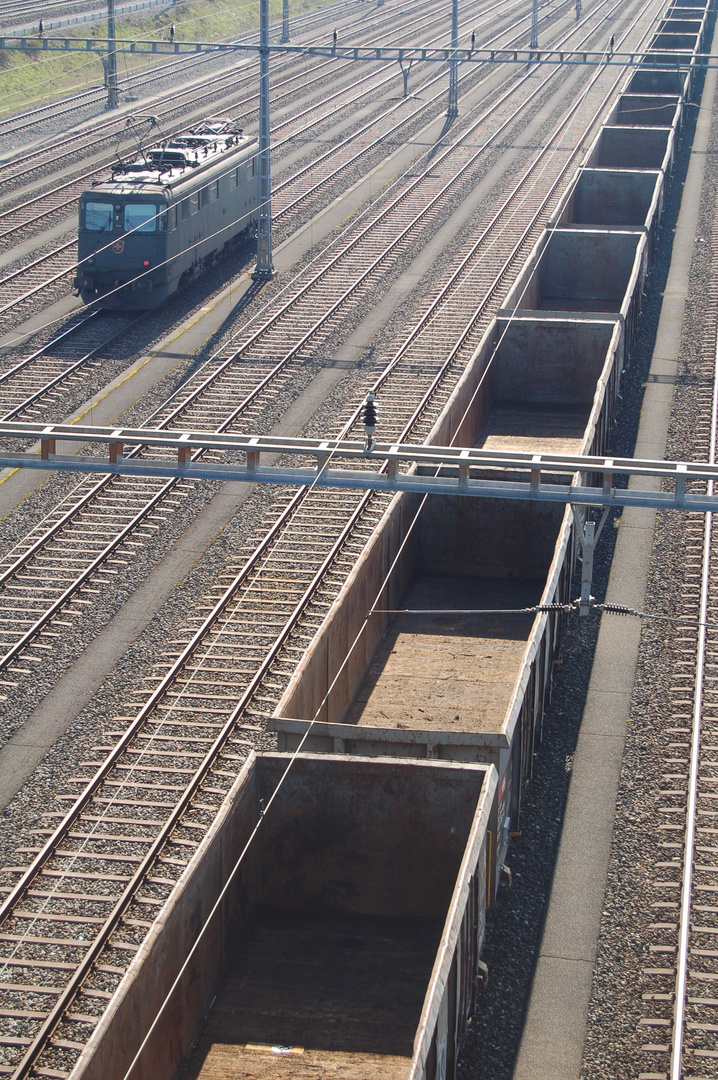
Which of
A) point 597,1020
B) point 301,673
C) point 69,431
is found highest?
point 69,431

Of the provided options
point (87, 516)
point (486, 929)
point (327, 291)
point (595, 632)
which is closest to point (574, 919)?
point (486, 929)

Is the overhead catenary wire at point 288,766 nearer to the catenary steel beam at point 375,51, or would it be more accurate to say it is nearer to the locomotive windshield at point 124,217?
the locomotive windshield at point 124,217

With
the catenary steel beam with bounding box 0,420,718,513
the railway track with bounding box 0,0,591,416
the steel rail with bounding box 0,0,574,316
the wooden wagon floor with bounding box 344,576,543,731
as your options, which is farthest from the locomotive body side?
the catenary steel beam with bounding box 0,420,718,513

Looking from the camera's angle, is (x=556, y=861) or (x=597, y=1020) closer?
(x=597, y=1020)

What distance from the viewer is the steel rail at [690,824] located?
1131 centimetres

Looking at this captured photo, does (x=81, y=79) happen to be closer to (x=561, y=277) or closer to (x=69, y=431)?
(x=561, y=277)

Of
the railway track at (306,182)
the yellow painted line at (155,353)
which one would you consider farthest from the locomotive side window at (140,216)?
the railway track at (306,182)

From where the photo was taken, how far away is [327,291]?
3284cm

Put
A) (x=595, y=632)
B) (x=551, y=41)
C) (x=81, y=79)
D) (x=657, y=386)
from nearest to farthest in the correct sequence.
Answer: (x=595, y=632)
(x=657, y=386)
(x=81, y=79)
(x=551, y=41)

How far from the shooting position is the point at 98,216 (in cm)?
3025

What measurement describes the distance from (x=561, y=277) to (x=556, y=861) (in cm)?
2273

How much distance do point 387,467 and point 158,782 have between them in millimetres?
4494

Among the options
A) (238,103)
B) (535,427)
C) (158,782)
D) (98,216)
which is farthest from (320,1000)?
(238,103)

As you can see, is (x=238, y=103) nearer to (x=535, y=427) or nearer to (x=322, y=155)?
(x=322, y=155)
